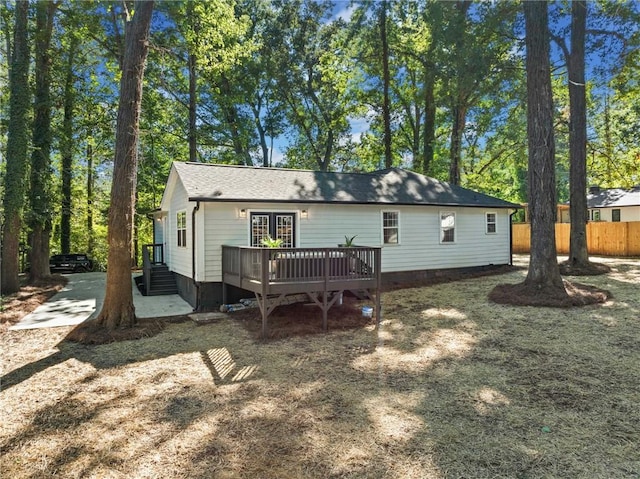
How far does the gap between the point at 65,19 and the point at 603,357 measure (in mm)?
20107

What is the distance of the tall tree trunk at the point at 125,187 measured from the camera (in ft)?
25.3

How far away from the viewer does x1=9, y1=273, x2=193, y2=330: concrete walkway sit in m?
8.61

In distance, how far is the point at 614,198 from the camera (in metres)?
24.3

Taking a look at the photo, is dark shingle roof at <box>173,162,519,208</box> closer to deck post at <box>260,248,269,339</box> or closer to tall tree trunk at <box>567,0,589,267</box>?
tall tree trunk at <box>567,0,589,267</box>

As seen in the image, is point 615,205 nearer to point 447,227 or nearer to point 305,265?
point 447,227

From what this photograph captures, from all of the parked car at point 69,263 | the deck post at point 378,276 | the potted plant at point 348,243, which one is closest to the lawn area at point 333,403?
the deck post at point 378,276

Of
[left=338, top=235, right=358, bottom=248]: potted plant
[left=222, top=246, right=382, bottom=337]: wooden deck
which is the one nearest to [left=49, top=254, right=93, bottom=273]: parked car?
[left=222, top=246, right=382, bottom=337]: wooden deck

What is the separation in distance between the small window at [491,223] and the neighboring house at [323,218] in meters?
0.04

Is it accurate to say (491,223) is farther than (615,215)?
No

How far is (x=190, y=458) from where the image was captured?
346 cm

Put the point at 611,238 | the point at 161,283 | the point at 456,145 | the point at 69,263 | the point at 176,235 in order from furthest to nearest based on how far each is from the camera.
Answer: the point at 456,145, the point at 611,238, the point at 69,263, the point at 161,283, the point at 176,235

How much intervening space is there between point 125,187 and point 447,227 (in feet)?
34.8

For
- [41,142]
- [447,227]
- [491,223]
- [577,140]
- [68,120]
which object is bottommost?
[447,227]

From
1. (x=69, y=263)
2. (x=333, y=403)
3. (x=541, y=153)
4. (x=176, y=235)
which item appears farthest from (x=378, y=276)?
(x=69, y=263)
